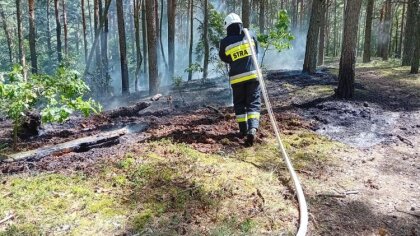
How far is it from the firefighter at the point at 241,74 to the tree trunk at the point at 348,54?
12.1 ft

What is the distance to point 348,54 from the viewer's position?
8453 mm

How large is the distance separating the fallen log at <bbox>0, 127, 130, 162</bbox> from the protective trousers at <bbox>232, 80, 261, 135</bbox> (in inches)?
79.2

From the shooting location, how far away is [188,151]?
496 centimetres

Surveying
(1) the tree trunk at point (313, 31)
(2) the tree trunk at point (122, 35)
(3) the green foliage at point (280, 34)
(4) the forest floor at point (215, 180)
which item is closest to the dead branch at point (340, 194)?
(4) the forest floor at point (215, 180)

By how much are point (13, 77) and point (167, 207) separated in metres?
2.84

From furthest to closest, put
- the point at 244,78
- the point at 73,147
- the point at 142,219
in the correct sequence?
the point at 244,78, the point at 73,147, the point at 142,219

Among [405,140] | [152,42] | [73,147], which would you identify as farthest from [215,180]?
[152,42]

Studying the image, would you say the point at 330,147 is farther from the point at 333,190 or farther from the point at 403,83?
the point at 403,83

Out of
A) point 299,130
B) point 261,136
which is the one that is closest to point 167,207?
point 261,136

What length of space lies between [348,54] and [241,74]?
13.5 feet

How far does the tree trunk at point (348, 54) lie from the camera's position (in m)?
8.30

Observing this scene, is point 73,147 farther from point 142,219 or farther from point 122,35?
point 122,35

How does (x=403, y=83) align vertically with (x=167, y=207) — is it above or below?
above

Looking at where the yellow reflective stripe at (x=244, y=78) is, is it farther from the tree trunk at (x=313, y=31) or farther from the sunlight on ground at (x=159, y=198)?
the tree trunk at (x=313, y=31)
